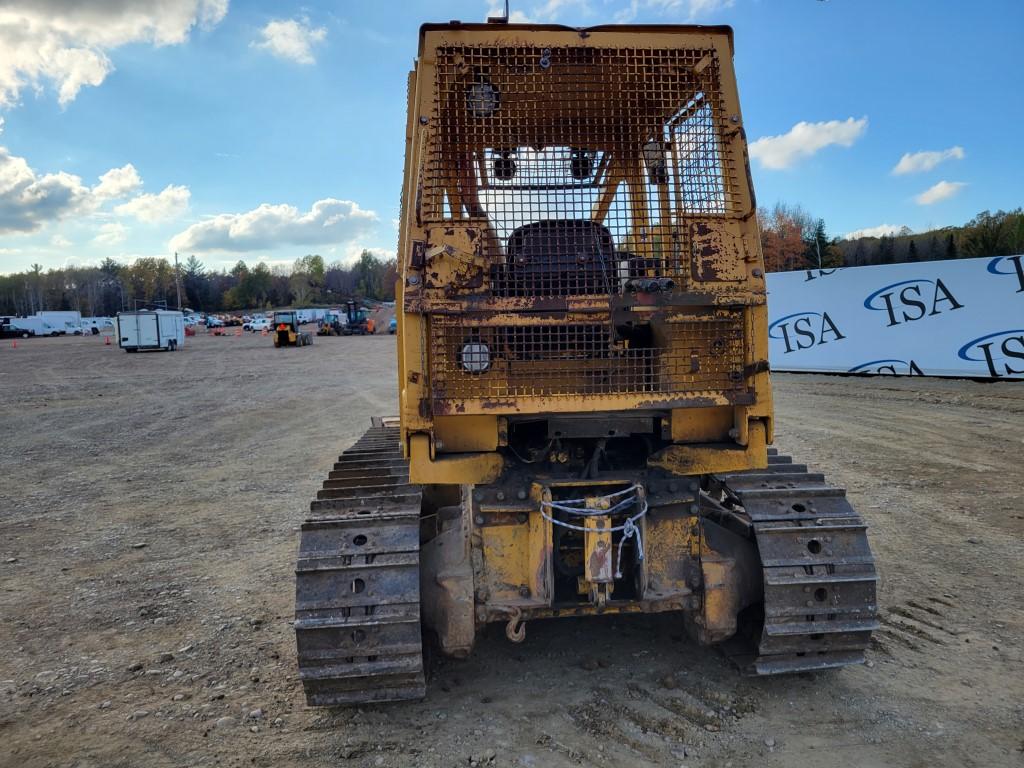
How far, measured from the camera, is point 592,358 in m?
3.64

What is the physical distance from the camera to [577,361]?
371 cm

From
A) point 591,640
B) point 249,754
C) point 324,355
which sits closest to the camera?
point 249,754

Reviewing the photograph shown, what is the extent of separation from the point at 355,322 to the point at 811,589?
5744cm

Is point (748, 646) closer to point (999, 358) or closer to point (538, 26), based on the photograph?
point (538, 26)

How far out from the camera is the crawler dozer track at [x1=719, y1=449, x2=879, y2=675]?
3.66 metres

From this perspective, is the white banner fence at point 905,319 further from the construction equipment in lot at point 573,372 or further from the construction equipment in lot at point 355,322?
the construction equipment in lot at point 355,322

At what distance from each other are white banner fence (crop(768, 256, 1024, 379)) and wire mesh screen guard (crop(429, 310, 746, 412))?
577 inches

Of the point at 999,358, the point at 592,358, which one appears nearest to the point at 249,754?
the point at 592,358

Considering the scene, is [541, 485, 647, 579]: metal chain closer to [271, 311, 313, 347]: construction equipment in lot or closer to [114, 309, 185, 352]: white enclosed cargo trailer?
[271, 311, 313, 347]: construction equipment in lot

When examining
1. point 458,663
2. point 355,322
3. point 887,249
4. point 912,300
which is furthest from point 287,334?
point 887,249

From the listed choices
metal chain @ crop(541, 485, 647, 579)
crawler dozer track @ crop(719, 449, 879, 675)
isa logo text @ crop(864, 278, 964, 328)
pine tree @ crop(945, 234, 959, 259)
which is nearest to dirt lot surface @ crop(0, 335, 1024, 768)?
crawler dozer track @ crop(719, 449, 879, 675)

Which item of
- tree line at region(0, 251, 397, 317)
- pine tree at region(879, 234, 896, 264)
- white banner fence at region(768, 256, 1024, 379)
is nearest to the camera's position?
white banner fence at region(768, 256, 1024, 379)

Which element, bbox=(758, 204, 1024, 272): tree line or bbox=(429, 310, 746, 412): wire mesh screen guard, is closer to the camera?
bbox=(429, 310, 746, 412): wire mesh screen guard

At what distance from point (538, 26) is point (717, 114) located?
99 cm
